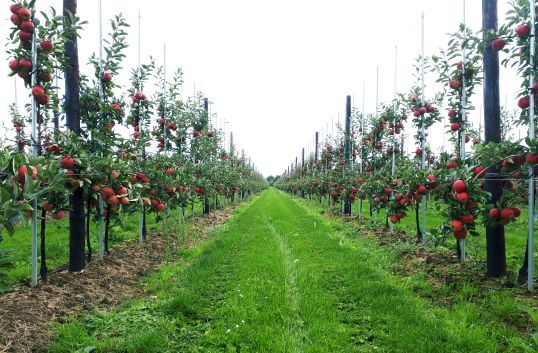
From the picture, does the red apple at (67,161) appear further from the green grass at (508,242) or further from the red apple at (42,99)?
the green grass at (508,242)

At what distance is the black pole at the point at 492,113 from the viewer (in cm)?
513

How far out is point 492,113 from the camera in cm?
525

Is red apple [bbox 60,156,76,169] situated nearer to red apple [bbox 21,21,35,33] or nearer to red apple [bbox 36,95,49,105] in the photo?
red apple [bbox 36,95,49,105]

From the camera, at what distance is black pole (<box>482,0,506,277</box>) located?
513cm

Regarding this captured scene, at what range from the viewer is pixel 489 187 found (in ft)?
16.6

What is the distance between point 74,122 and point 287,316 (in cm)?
415

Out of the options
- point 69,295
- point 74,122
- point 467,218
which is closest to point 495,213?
point 467,218

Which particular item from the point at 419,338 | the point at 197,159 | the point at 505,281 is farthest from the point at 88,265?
the point at 197,159

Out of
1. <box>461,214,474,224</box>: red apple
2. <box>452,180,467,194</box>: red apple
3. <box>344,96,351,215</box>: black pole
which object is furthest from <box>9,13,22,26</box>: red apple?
<box>344,96,351,215</box>: black pole

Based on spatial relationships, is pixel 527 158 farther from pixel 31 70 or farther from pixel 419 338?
pixel 31 70

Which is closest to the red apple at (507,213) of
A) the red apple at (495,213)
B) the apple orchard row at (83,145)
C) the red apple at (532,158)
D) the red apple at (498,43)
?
the red apple at (495,213)

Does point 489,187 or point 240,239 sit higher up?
point 489,187

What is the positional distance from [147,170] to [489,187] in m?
5.89

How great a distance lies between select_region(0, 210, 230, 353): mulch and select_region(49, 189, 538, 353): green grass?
0.71ft
